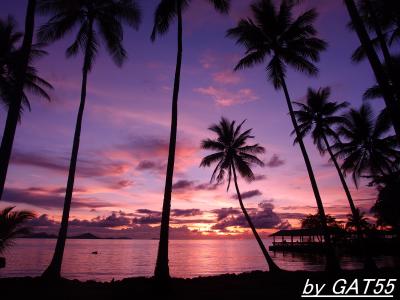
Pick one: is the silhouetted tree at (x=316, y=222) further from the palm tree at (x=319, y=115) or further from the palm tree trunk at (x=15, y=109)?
the palm tree trunk at (x=15, y=109)

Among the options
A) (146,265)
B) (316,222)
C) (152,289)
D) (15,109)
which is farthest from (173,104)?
(316,222)

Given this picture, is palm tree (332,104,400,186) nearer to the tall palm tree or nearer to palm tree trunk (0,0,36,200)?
the tall palm tree

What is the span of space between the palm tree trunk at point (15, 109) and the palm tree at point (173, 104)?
208 inches

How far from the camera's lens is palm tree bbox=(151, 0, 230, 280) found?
11086mm

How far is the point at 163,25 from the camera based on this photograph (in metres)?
14.9

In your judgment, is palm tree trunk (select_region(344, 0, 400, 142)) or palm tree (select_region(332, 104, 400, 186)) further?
palm tree (select_region(332, 104, 400, 186))

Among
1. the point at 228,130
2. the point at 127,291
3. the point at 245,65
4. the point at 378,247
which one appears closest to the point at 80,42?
the point at 245,65

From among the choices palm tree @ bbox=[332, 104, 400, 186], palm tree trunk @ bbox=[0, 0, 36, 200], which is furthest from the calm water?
palm tree trunk @ bbox=[0, 0, 36, 200]

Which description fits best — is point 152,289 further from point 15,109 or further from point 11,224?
point 15,109

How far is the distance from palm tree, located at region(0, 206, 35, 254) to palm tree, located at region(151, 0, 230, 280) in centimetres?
450

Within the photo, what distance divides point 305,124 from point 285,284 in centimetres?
1633

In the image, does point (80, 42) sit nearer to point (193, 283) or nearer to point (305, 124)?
point (193, 283)

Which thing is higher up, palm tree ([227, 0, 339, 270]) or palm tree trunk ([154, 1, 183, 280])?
palm tree ([227, 0, 339, 270])

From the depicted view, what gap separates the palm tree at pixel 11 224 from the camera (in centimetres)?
950
